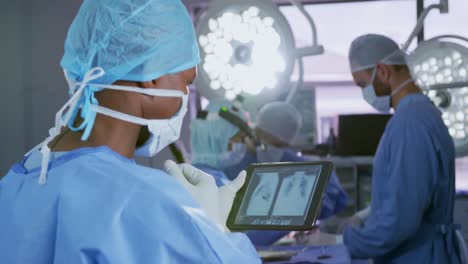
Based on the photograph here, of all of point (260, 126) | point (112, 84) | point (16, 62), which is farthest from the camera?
point (16, 62)

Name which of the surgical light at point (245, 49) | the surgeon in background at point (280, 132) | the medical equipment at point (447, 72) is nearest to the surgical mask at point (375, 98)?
the medical equipment at point (447, 72)

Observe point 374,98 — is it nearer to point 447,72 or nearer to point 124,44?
point 447,72

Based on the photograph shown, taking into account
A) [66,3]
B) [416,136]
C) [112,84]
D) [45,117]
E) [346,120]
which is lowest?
[346,120]

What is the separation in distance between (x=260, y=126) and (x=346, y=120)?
1.53m

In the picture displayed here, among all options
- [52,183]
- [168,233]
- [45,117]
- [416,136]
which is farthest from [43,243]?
[45,117]

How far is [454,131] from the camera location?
3072mm

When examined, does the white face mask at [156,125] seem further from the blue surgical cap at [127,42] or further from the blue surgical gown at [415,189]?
the blue surgical gown at [415,189]

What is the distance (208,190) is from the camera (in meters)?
1.33

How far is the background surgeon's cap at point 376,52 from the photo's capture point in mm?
3084

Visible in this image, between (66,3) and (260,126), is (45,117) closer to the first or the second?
(66,3)

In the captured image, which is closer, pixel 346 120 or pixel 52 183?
pixel 52 183

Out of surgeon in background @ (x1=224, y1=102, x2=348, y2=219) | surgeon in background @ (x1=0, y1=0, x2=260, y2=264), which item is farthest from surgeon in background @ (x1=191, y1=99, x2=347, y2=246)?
surgeon in background @ (x1=0, y1=0, x2=260, y2=264)

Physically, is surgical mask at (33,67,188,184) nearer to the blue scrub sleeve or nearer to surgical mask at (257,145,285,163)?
the blue scrub sleeve

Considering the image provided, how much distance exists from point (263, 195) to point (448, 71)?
6.59ft
